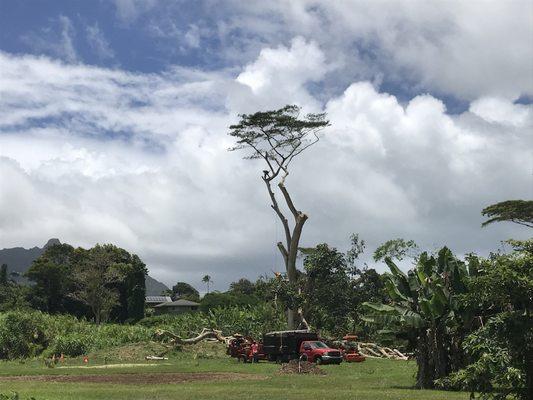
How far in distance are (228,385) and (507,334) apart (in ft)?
43.8

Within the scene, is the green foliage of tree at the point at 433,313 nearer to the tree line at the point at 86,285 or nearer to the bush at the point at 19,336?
the bush at the point at 19,336

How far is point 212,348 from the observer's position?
1991 inches

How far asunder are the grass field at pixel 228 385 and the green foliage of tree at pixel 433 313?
1391 mm

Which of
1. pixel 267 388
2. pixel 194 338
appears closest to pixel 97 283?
pixel 194 338

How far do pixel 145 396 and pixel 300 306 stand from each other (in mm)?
33595

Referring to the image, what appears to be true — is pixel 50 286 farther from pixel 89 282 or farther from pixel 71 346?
pixel 71 346

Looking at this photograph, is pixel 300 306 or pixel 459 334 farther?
pixel 300 306

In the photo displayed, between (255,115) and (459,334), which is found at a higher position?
(255,115)

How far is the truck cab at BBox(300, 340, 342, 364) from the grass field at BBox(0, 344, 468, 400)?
179cm

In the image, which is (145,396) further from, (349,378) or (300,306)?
(300,306)

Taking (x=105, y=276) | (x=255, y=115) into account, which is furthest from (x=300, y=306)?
(x=105, y=276)

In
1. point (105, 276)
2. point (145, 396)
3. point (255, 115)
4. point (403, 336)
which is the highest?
point (255, 115)

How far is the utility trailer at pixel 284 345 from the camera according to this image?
4128cm

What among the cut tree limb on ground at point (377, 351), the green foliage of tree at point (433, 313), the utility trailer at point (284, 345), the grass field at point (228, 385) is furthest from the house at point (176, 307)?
the green foliage of tree at point (433, 313)
